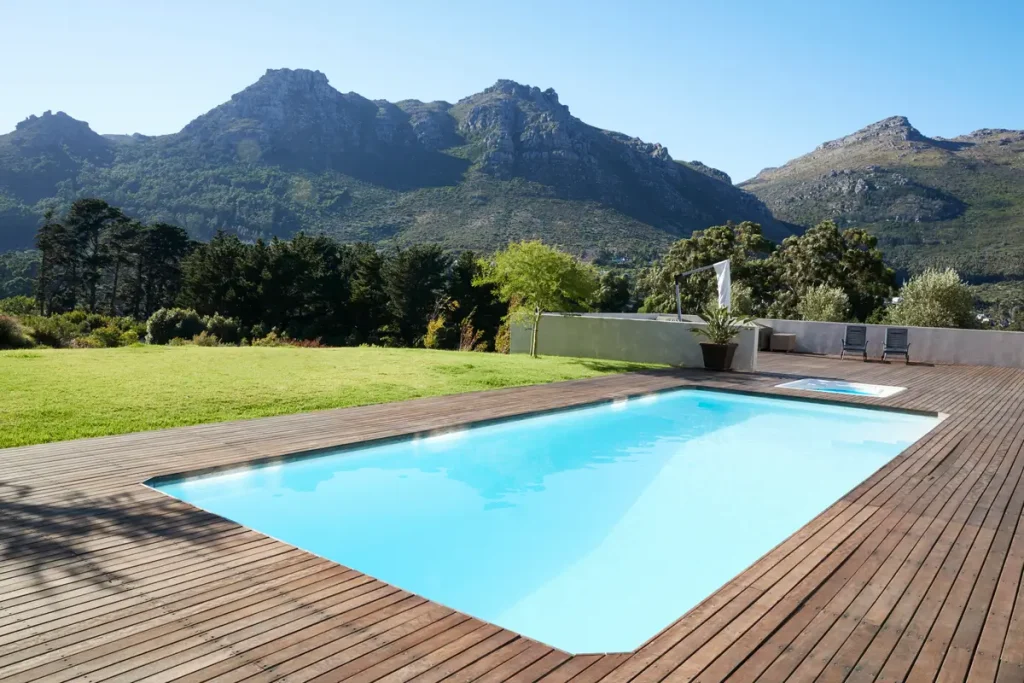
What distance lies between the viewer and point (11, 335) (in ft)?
40.8

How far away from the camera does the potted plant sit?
1222 cm

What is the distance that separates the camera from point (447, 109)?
77.6 metres

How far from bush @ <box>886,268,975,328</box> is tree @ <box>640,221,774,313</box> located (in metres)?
12.8

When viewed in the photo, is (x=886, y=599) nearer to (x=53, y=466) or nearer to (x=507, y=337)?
(x=53, y=466)

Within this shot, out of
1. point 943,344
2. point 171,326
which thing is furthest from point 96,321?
point 943,344

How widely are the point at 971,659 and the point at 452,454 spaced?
4504 millimetres

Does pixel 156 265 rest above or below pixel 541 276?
above

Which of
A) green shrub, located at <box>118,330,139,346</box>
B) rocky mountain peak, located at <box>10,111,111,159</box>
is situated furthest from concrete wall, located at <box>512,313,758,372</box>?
rocky mountain peak, located at <box>10,111,111,159</box>

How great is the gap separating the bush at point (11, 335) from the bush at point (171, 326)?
7.44 metres

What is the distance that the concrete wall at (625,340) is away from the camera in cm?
1257

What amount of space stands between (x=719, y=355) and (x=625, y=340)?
76.7 inches

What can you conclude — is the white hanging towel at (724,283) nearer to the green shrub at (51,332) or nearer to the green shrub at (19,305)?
the green shrub at (51,332)

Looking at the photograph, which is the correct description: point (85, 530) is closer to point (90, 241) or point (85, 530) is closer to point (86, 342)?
point (86, 342)

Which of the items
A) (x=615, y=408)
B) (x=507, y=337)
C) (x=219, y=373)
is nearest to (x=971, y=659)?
(x=615, y=408)
